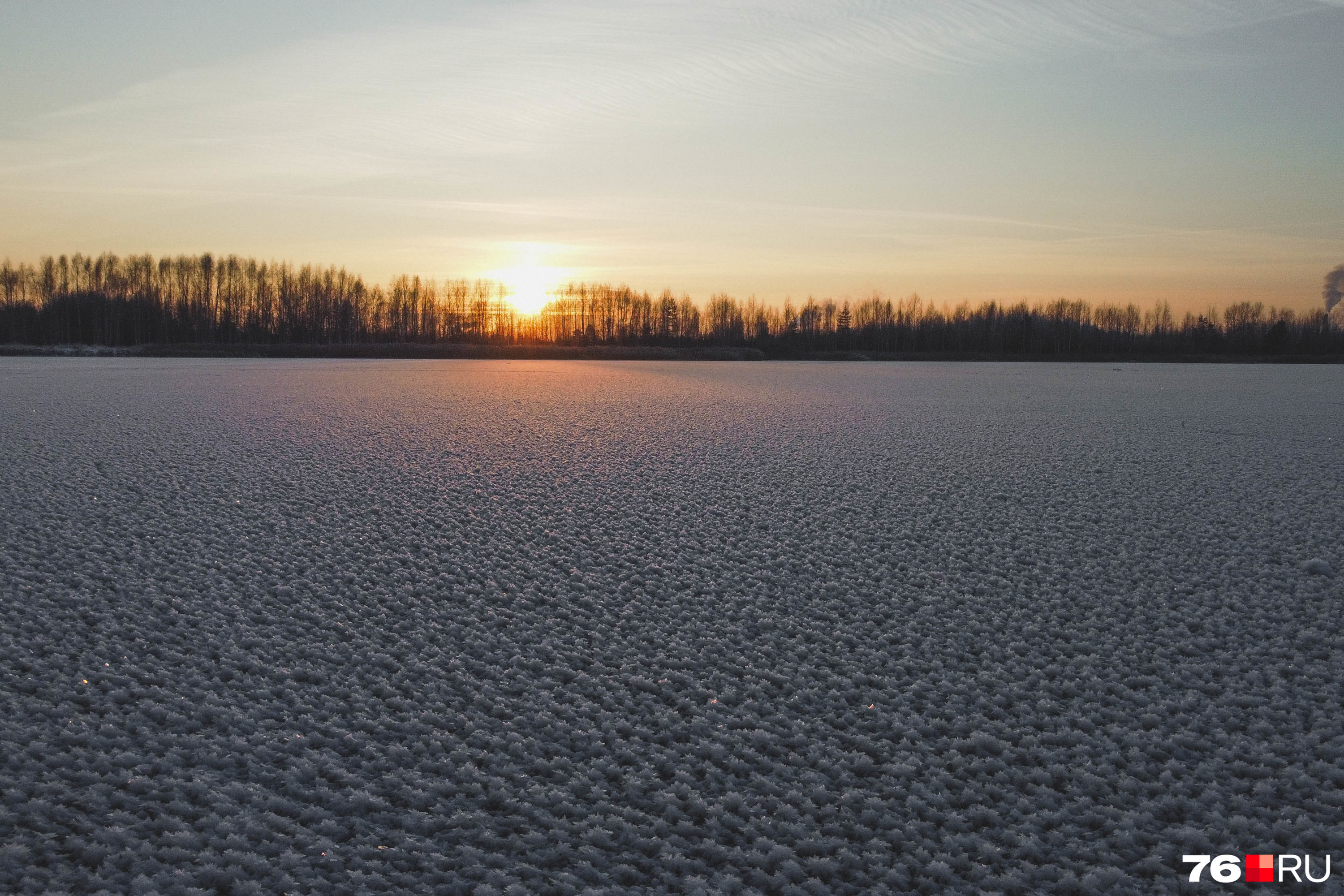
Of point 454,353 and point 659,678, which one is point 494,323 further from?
point 659,678

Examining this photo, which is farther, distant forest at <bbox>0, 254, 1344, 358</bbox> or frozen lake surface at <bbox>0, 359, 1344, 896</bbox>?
distant forest at <bbox>0, 254, 1344, 358</bbox>

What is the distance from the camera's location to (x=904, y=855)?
5.04ft

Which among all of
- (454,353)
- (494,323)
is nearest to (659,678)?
(454,353)

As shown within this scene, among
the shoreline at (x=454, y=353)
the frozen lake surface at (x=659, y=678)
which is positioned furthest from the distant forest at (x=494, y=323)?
the frozen lake surface at (x=659, y=678)

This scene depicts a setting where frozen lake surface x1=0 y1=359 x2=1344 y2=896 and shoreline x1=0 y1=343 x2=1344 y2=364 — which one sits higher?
shoreline x1=0 y1=343 x2=1344 y2=364

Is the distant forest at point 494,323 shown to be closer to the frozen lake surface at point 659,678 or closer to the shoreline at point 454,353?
the shoreline at point 454,353

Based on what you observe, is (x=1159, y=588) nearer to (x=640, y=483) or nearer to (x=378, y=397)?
(x=640, y=483)

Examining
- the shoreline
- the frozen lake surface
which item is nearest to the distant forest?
the shoreline

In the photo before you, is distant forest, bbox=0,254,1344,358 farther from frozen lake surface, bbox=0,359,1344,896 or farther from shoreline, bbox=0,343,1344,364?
frozen lake surface, bbox=0,359,1344,896

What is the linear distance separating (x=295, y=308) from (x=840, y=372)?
208ft

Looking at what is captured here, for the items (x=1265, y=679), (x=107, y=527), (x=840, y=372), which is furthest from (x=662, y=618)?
(x=840, y=372)

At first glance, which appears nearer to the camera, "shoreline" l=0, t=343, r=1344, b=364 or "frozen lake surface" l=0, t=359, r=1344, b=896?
"frozen lake surface" l=0, t=359, r=1344, b=896

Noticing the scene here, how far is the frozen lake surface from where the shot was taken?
155cm

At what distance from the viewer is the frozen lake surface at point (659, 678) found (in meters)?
1.55
